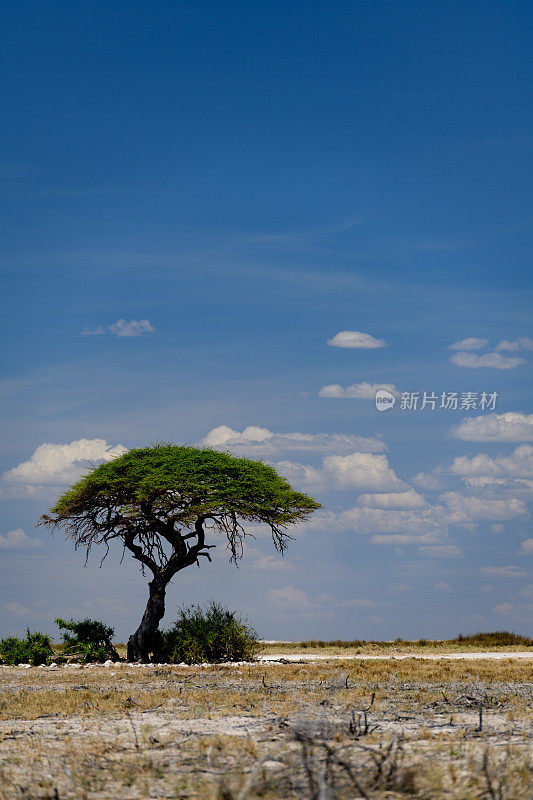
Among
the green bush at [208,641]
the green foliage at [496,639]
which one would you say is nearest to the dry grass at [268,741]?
the green bush at [208,641]

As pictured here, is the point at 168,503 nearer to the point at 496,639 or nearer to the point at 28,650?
the point at 28,650

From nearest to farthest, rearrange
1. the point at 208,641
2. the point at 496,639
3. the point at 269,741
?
the point at 269,741 → the point at 208,641 → the point at 496,639

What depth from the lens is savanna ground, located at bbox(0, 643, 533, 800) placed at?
5.43m

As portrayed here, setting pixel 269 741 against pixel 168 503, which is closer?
pixel 269 741

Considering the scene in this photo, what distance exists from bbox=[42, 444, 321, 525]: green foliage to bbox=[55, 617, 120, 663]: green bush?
3420mm

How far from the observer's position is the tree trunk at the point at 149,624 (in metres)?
22.6

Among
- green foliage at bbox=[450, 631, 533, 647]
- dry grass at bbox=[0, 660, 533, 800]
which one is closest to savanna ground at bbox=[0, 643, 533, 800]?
dry grass at bbox=[0, 660, 533, 800]

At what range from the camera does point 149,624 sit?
2280cm

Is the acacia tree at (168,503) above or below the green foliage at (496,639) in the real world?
above

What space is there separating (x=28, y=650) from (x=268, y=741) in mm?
17784

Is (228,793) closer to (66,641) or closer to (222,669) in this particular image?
(222,669)

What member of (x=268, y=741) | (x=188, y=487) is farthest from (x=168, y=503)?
(x=268, y=741)

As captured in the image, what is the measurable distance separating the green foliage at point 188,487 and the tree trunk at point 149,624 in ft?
8.09

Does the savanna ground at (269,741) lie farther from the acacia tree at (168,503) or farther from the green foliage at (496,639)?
the green foliage at (496,639)
